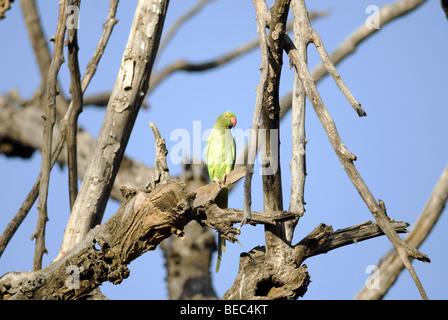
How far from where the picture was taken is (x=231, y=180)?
4.12 metres

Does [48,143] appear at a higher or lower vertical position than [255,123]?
higher

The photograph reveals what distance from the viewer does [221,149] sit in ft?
22.4

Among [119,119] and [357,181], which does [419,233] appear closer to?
[119,119]

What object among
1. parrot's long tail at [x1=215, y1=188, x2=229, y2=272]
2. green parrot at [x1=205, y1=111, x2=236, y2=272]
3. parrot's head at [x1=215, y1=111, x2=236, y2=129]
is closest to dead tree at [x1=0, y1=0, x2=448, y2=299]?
parrot's long tail at [x1=215, y1=188, x2=229, y2=272]

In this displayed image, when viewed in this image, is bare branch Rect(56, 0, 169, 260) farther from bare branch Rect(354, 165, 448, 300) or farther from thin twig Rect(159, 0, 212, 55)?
thin twig Rect(159, 0, 212, 55)

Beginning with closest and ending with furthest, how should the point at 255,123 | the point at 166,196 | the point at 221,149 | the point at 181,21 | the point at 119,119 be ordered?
1. the point at 255,123
2. the point at 166,196
3. the point at 119,119
4. the point at 221,149
5. the point at 181,21

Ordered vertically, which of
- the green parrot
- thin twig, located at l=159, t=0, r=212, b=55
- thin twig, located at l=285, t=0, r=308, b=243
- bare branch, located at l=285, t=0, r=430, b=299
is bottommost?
bare branch, located at l=285, t=0, r=430, b=299

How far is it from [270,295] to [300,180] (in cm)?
108

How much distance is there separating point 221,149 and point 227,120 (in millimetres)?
483

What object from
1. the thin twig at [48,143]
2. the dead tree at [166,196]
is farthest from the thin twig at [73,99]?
the thin twig at [48,143]

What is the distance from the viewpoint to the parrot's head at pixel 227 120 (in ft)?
23.2

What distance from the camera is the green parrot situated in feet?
22.1

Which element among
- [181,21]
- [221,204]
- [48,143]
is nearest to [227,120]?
[221,204]
